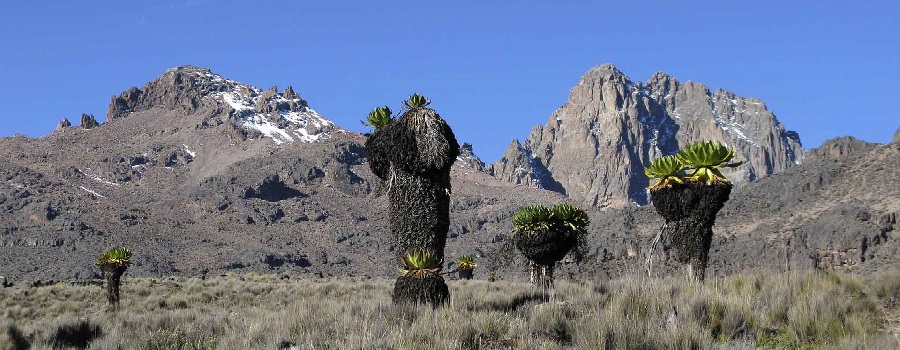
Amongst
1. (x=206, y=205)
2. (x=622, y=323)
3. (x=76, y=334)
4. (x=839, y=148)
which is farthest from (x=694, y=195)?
(x=206, y=205)

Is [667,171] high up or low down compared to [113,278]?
up

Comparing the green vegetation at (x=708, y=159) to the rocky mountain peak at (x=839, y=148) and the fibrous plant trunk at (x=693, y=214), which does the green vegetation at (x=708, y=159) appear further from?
the rocky mountain peak at (x=839, y=148)

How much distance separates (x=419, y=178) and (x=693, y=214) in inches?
282

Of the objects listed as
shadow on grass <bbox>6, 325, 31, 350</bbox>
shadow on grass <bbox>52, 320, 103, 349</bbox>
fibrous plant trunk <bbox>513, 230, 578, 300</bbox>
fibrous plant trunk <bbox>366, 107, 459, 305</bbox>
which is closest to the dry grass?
shadow on grass <bbox>52, 320, 103, 349</bbox>

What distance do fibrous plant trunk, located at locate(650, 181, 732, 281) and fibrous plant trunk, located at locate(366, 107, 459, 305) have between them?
245 inches

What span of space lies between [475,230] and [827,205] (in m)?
77.9

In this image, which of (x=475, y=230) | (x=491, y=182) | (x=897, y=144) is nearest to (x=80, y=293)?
(x=897, y=144)

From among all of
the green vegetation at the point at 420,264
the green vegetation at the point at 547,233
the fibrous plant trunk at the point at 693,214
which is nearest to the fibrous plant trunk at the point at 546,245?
the green vegetation at the point at 547,233

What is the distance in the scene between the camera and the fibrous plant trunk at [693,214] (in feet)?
59.2

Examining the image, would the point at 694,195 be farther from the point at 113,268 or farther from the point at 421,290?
the point at 113,268

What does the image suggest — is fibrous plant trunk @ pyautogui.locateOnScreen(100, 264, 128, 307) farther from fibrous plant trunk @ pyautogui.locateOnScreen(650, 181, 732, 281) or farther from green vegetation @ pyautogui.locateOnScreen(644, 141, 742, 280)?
fibrous plant trunk @ pyautogui.locateOnScreen(650, 181, 732, 281)

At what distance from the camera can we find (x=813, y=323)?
891cm

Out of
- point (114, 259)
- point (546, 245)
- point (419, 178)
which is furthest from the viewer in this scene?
point (114, 259)

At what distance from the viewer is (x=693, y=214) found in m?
18.3
